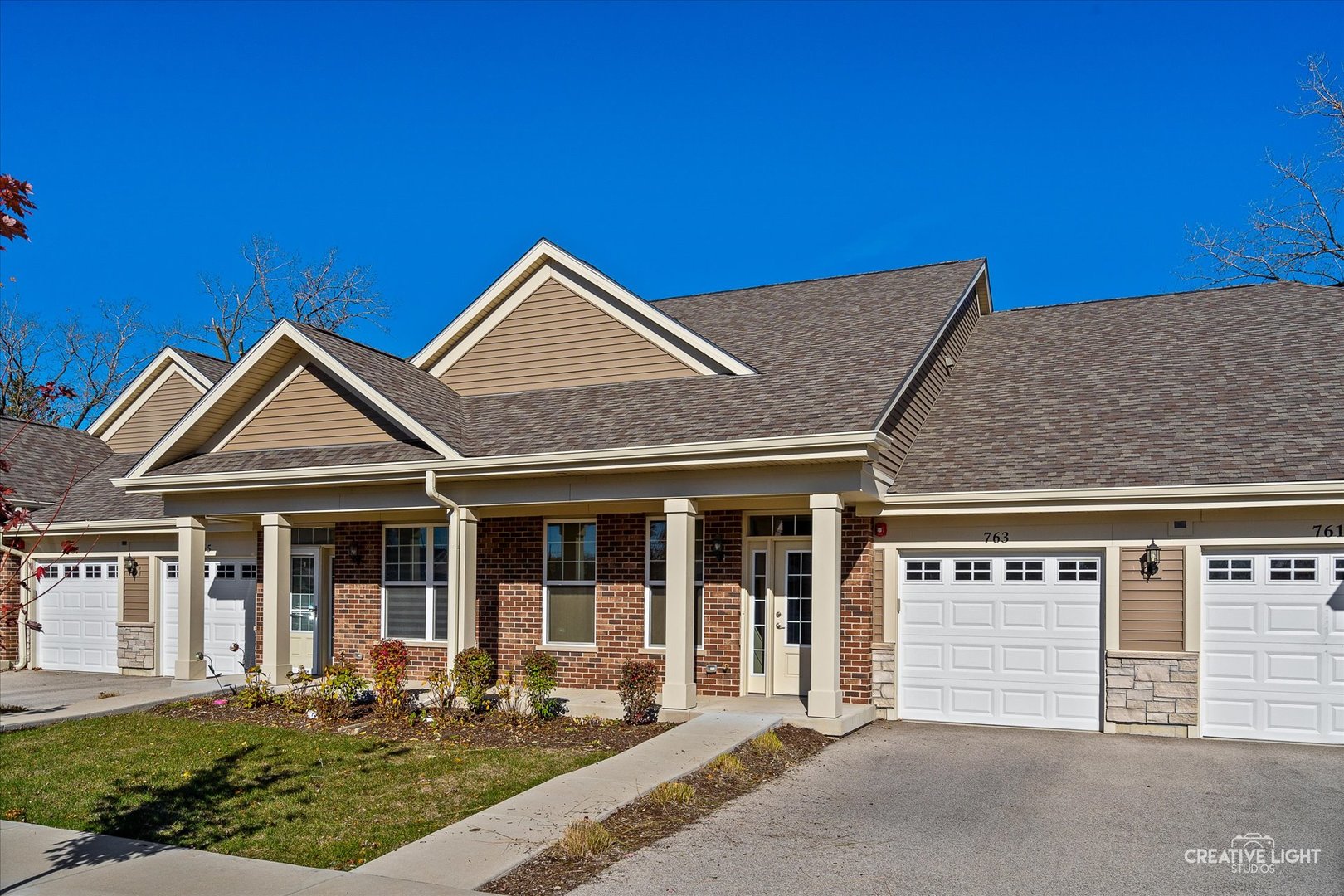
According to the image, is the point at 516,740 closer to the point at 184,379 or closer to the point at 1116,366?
the point at 1116,366

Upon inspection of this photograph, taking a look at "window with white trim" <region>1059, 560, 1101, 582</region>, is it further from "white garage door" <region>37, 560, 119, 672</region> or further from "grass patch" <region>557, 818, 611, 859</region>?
"white garage door" <region>37, 560, 119, 672</region>

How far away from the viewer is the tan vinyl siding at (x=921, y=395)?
12.8 metres

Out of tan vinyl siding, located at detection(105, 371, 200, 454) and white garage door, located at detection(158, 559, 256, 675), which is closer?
white garage door, located at detection(158, 559, 256, 675)

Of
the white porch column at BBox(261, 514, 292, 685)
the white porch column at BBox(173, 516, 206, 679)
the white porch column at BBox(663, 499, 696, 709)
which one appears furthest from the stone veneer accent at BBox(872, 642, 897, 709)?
the white porch column at BBox(173, 516, 206, 679)

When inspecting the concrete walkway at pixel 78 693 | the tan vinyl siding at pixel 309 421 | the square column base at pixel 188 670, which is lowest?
the concrete walkway at pixel 78 693

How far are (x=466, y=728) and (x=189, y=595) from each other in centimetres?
607

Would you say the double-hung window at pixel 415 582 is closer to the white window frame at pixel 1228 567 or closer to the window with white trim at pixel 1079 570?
the window with white trim at pixel 1079 570

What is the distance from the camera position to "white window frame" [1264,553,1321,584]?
11352 mm

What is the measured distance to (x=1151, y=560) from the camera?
1177 cm

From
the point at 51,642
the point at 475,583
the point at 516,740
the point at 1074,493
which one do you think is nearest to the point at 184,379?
the point at 51,642

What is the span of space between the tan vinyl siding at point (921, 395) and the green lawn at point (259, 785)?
16.5ft

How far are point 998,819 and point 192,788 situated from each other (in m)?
6.91

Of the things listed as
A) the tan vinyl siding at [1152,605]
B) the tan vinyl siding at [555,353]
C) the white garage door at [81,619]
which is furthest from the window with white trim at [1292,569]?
the white garage door at [81,619]

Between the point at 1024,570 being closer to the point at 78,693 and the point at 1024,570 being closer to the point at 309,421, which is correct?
the point at 309,421
